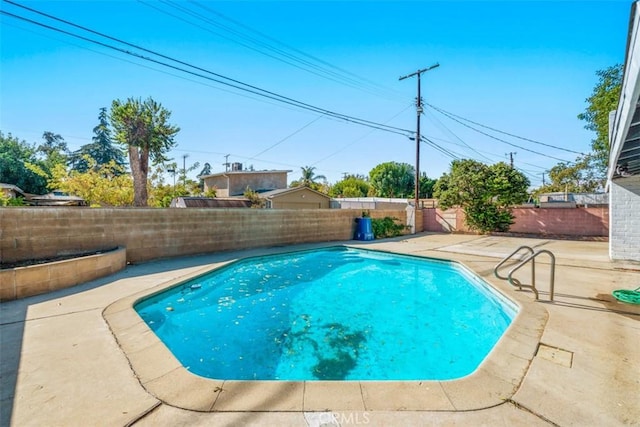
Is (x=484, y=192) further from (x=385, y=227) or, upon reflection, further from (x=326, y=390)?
(x=326, y=390)

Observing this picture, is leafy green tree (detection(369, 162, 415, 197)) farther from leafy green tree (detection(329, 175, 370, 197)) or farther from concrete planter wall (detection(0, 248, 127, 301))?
concrete planter wall (detection(0, 248, 127, 301))

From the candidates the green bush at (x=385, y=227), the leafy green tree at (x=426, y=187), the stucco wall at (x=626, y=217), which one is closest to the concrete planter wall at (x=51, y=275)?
the green bush at (x=385, y=227)

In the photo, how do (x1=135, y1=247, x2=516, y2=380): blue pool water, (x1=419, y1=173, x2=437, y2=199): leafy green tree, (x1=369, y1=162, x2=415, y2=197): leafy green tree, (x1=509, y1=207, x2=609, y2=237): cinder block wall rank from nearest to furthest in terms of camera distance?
1. (x1=135, y1=247, x2=516, y2=380): blue pool water
2. (x1=509, y1=207, x2=609, y2=237): cinder block wall
3. (x1=419, y1=173, x2=437, y2=199): leafy green tree
4. (x1=369, y1=162, x2=415, y2=197): leafy green tree

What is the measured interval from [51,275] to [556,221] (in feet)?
64.9

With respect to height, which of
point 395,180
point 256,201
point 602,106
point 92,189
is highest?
point 602,106

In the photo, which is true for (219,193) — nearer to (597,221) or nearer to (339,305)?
(339,305)

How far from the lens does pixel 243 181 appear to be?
80.7 feet

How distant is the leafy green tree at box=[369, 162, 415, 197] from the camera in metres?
35.3

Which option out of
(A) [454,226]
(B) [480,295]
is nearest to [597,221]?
(A) [454,226]

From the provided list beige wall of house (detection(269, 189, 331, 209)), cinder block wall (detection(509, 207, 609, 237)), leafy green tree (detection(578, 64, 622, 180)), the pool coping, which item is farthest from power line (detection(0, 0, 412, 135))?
leafy green tree (detection(578, 64, 622, 180))

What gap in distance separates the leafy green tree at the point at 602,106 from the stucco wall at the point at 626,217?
533 inches

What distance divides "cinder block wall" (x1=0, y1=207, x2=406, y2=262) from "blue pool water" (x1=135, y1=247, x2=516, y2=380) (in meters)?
1.93

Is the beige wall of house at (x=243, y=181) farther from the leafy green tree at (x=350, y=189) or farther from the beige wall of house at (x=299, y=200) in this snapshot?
the leafy green tree at (x=350, y=189)

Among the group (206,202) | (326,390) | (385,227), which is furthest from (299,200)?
(326,390)
